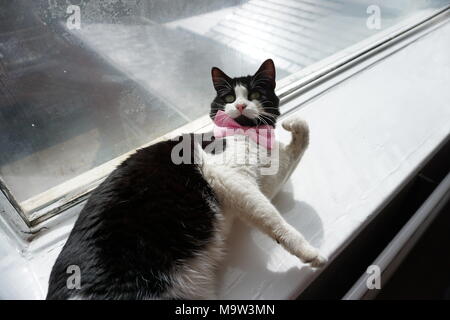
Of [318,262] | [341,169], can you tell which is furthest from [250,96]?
[318,262]

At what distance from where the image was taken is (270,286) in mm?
524

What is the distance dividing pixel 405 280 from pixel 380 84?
2.11 ft

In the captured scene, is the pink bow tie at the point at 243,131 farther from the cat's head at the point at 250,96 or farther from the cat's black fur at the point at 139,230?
the cat's black fur at the point at 139,230

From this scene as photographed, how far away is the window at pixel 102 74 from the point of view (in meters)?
0.59

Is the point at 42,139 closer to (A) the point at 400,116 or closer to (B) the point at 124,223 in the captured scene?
(B) the point at 124,223

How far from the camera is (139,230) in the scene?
47 cm

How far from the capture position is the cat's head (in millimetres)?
669

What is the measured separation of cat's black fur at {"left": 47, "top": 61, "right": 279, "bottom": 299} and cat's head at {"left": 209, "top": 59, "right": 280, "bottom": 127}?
0.60 feet

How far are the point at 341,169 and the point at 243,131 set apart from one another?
28 centimetres

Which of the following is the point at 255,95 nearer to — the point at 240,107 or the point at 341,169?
the point at 240,107

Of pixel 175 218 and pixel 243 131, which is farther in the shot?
pixel 243 131

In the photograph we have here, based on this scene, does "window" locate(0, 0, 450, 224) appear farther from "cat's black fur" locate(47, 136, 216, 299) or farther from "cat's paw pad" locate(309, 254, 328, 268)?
"cat's paw pad" locate(309, 254, 328, 268)

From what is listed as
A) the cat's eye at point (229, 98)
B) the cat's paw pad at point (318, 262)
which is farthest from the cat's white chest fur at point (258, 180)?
the cat's eye at point (229, 98)

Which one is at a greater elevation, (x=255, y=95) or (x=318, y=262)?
(x=255, y=95)
